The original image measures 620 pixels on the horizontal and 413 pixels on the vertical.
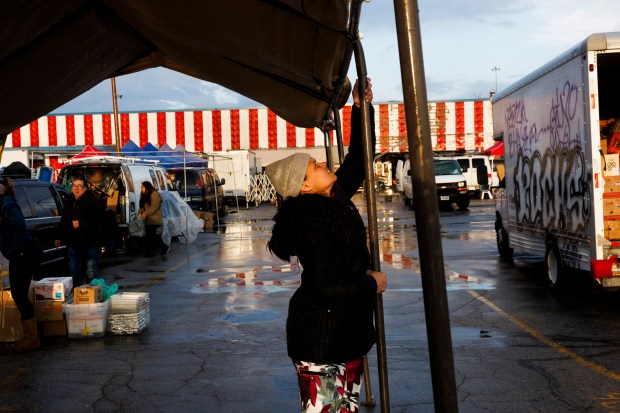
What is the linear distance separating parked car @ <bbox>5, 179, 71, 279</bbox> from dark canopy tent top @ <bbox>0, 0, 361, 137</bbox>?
23.5ft

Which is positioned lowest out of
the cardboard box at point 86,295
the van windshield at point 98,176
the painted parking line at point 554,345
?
the painted parking line at point 554,345

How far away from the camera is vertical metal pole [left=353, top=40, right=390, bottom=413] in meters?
4.63

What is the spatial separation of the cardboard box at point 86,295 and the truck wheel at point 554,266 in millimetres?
6157

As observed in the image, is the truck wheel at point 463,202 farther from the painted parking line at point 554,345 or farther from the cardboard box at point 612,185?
the cardboard box at point 612,185

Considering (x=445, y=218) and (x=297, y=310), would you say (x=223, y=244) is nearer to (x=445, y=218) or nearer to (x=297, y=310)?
(x=445, y=218)

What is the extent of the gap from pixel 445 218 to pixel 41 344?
2186cm

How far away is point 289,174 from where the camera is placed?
4051mm

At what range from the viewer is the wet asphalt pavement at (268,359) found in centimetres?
646

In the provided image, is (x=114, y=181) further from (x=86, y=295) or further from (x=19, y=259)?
(x=19, y=259)

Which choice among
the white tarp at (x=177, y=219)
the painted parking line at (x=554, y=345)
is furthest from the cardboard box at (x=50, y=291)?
the white tarp at (x=177, y=219)

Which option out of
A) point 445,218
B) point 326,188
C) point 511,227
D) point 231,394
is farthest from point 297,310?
point 445,218

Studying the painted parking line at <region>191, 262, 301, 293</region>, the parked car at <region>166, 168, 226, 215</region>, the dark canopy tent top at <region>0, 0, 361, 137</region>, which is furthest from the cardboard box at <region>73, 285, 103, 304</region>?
the parked car at <region>166, 168, 226, 215</region>

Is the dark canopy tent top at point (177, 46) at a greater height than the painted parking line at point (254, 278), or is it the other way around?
the dark canopy tent top at point (177, 46)

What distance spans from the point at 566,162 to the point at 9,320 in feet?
23.3
